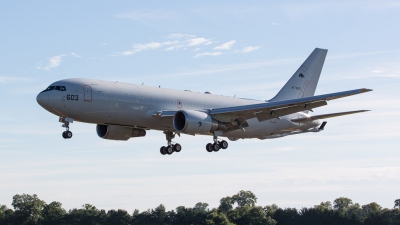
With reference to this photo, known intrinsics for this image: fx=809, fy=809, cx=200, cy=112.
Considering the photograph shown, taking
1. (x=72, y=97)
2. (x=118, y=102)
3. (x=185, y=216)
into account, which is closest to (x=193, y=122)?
(x=118, y=102)

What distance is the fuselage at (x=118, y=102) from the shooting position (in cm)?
5734

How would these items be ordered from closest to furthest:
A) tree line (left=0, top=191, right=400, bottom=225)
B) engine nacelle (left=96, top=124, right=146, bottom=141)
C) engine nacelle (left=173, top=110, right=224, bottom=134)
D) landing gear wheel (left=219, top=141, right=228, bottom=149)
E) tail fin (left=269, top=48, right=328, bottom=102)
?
engine nacelle (left=173, top=110, right=224, bottom=134) → landing gear wheel (left=219, top=141, right=228, bottom=149) → engine nacelle (left=96, top=124, right=146, bottom=141) → tail fin (left=269, top=48, right=328, bottom=102) → tree line (left=0, top=191, right=400, bottom=225)

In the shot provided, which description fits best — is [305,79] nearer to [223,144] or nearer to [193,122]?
[223,144]

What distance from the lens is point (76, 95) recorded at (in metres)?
57.5

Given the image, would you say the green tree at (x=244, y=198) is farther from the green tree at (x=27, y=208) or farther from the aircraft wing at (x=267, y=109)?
the aircraft wing at (x=267, y=109)

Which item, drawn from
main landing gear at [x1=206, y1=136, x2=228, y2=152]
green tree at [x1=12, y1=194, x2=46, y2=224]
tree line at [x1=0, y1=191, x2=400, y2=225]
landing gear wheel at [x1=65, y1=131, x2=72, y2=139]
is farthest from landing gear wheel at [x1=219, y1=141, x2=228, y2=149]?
green tree at [x1=12, y1=194, x2=46, y2=224]

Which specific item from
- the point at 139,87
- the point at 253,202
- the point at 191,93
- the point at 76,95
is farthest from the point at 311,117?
the point at 253,202

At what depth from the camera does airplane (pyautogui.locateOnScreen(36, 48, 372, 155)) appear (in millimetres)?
57750

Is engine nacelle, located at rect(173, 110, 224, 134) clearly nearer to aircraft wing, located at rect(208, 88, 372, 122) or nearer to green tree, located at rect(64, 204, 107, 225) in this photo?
aircraft wing, located at rect(208, 88, 372, 122)

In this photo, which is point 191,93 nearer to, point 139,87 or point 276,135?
point 139,87

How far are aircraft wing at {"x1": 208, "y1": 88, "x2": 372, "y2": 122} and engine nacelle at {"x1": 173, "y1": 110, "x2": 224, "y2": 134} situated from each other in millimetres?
1265

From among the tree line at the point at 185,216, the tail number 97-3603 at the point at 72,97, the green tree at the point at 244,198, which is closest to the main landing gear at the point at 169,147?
the tail number 97-3603 at the point at 72,97

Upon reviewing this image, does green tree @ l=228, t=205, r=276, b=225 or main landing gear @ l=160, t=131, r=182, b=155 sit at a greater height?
main landing gear @ l=160, t=131, r=182, b=155

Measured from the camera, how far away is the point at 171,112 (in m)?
61.3
